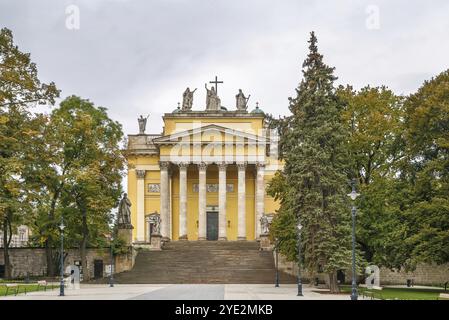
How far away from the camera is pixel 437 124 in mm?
43688

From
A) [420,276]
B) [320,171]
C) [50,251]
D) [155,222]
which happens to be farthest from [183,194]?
[320,171]

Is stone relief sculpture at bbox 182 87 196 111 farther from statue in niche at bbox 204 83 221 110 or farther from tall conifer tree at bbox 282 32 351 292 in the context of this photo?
tall conifer tree at bbox 282 32 351 292

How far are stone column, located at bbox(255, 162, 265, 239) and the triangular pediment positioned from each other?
2975mm

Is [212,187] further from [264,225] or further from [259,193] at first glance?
[264,225]

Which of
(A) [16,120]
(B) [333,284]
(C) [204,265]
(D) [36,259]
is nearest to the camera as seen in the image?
(B) [333,284]

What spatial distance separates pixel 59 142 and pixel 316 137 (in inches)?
832

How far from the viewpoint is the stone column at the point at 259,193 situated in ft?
246

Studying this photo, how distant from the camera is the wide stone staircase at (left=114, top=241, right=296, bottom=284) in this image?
5566cm

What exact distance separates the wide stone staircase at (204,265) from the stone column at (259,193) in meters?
6.33

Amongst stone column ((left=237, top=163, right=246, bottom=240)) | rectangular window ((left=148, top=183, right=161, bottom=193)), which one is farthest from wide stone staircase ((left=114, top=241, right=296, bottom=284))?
rectangular window ((left=148, top=183, right=161, bottom=193))

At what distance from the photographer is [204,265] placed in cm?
6012

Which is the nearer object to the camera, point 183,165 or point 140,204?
point 183,165

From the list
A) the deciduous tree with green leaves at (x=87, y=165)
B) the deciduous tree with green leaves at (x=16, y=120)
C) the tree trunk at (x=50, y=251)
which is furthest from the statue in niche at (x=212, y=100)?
the deciduous tree with green leaves at (x=16, y=120)

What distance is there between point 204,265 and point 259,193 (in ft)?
56.1
